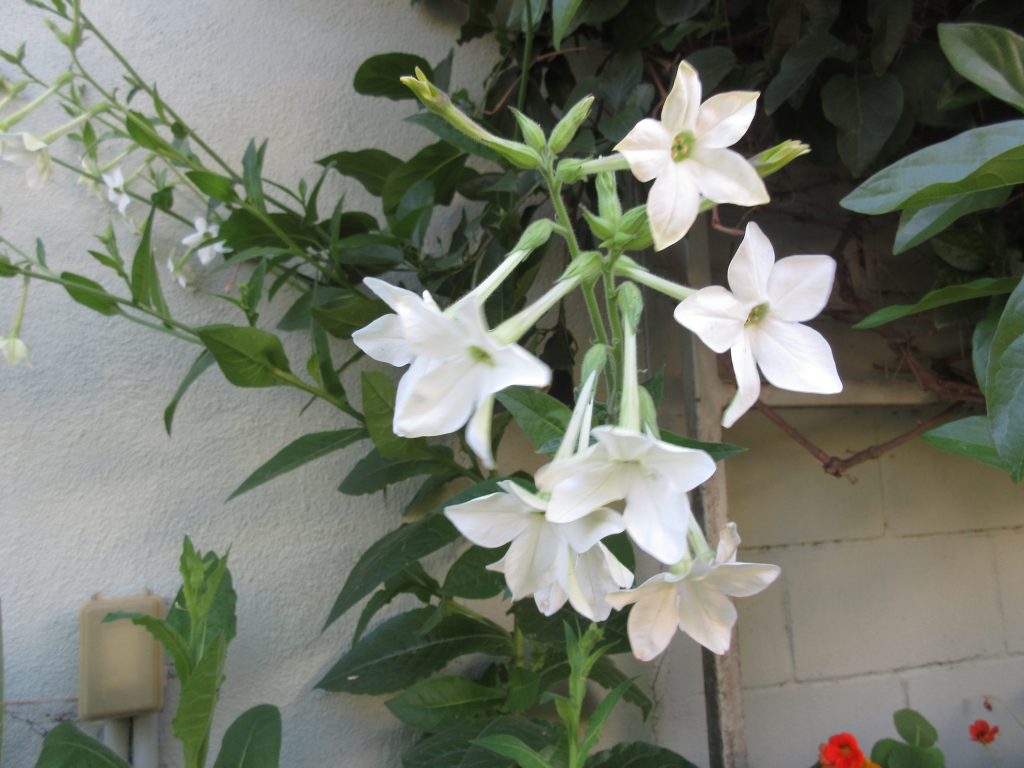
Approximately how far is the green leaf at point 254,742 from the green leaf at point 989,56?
850 millimetres

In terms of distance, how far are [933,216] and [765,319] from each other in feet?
0.97

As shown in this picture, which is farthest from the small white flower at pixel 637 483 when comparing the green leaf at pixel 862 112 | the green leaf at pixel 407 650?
the green leaf at pixel 862 112

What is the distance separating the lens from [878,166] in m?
1.01

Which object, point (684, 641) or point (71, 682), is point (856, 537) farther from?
point (71, 682)

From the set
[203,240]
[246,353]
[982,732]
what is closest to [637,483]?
[246,353]

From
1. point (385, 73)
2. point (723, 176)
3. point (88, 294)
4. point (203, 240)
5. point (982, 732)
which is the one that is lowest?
point (982, 732)

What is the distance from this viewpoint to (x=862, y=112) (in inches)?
35.4

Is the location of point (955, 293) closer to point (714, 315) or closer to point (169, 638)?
point (714, 315)

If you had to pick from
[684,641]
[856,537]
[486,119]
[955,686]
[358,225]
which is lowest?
[955,686]

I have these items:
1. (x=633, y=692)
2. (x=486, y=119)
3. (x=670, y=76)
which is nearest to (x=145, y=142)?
(x=486, y=119)

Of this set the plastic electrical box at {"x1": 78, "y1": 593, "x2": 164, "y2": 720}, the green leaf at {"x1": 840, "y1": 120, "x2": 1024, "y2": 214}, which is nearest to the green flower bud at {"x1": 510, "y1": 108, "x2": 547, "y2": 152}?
the green leaf at {"x1": 840, "y1": 120, "x2": 1024, "y2": 214}

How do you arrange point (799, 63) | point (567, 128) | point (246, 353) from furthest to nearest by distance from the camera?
point (799, 63)
point (246, 353)
point (567, 128)

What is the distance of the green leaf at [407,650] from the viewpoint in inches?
34.2

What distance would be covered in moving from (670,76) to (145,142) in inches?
28.4
